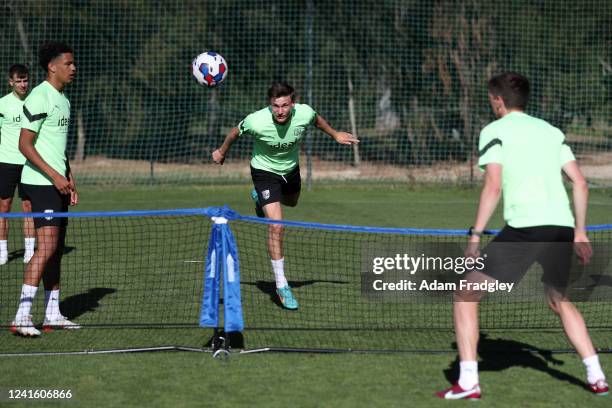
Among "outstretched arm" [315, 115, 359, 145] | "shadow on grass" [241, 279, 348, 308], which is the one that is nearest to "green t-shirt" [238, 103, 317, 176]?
"outstretched arm" [315, 115, 359, 145]

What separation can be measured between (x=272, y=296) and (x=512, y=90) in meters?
4.14

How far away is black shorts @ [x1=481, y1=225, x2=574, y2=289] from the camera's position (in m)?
5.44

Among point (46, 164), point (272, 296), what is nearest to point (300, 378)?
point (46, 164)

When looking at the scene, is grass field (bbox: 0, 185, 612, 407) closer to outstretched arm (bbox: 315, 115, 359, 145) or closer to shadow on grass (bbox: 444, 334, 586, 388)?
shadow on grass (bbox: 444, 334, 586, 388)

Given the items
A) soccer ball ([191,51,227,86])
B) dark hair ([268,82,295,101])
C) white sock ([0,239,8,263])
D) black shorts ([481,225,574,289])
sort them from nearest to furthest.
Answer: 1. black shorts ([481,225,574,289])
2. dark hair ([268,82,295,101])
3. white sock ([0,239,8,263])
4. soccer ball ([191,51,227,86])

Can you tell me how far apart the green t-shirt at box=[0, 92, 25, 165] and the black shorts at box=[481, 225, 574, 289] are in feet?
22.3

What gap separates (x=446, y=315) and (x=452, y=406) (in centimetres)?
275

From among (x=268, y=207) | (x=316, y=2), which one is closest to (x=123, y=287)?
(x=268, y=207)

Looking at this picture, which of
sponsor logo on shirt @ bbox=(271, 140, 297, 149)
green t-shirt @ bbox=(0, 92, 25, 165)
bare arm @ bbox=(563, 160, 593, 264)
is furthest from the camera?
green t-shirt @ bbox=(0, 92, 25, 165)

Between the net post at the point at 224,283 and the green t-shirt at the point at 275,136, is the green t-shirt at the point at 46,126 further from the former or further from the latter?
the green t-shirt at the point at 275,136

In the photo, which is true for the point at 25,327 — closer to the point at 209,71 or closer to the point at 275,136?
the point at 275,136

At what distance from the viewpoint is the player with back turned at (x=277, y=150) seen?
27.2 feet

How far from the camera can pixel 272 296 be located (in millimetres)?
8859

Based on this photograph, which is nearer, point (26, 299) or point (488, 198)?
point (488, 198)
